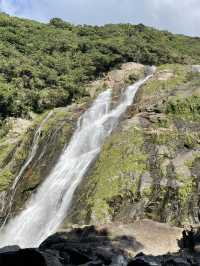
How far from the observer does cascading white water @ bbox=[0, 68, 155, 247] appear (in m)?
34.5

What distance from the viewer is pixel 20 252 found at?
1267 centimetres

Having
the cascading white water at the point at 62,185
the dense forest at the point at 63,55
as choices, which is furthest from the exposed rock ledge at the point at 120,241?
the dense forest at the point at 63,55

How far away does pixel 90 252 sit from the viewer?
2183cm

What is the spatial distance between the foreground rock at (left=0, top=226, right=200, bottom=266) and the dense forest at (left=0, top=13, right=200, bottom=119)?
4219 cm

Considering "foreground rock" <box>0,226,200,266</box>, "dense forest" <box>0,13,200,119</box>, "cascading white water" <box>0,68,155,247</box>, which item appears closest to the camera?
"foreground rock" <box>0,226,200,266</box>

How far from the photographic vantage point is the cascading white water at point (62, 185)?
34531 millimetres

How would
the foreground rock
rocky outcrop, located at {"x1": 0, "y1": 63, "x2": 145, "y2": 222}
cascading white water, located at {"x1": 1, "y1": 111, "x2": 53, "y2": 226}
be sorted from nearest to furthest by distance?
1. the foreground rock
2. rocky outcrop, located at {"x1": 0, "y1": 63, "x2": 145, "y2": 222}
3. cascading white water, located at {"x1": 1, "y1": 111, "x2": 53, "y2": 226}

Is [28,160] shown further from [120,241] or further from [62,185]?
[120,241]

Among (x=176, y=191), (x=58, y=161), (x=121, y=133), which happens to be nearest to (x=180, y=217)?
(x=176, y=191)

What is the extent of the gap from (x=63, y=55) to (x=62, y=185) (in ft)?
162

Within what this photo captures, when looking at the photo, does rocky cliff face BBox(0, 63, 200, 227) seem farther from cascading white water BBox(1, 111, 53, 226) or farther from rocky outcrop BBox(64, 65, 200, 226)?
cascading white water BBox(1, 111, 53, 226)

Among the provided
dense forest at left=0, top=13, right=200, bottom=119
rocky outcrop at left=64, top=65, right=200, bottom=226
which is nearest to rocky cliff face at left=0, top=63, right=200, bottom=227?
rocky outcrop at left=64, top=65, right=200, bottom=226

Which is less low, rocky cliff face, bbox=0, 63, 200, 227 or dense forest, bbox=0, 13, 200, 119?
dense forest, bbox=0, 13, 200, 119

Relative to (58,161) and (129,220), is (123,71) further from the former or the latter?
(129,220)
